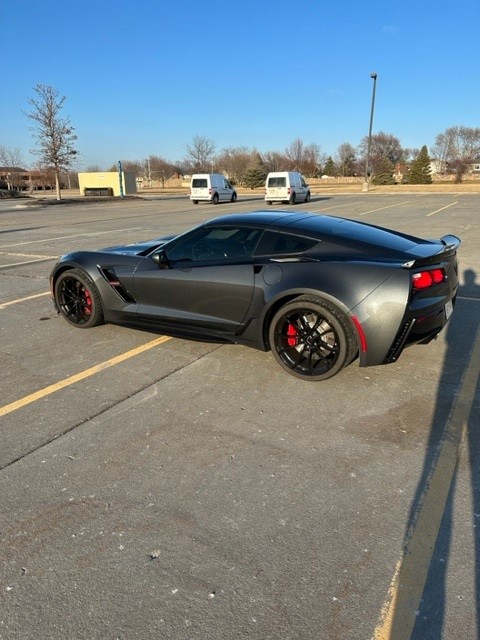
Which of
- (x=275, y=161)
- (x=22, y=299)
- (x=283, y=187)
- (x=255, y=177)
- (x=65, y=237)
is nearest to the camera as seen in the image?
(x=22, y=299)

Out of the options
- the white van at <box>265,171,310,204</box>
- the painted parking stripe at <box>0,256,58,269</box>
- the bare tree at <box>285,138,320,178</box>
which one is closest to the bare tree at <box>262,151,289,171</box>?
the bare tree at <box>285,138,320,178</box>

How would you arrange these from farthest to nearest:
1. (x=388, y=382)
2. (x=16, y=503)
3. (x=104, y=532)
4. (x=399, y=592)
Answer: (x=388, y=382), (x=16, y=503), (x=104, y=532), (x=399, y=592)

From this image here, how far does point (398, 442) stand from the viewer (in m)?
3.13

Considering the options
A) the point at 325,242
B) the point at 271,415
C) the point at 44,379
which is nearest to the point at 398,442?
the point at 271,415

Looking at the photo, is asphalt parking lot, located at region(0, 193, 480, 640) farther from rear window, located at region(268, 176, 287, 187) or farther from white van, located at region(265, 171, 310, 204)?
rear window, located at region(268, 176, 287, 187)

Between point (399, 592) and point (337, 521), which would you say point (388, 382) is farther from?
point (399, 592)

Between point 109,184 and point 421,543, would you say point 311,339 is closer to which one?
point 421,543

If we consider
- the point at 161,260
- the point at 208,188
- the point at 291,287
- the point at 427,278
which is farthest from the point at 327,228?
the point at 208,188

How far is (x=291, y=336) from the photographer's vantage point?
4.14 m

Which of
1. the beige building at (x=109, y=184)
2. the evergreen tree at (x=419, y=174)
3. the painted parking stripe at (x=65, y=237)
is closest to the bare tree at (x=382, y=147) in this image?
the evergreen tree at (x=419, y=174)

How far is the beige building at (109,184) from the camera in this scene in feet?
147

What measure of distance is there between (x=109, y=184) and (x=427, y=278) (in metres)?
46.4

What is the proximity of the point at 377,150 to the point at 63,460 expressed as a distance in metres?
109

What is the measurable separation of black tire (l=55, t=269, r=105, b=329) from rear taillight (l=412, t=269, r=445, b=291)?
10.6ft
